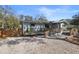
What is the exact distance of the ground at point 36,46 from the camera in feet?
16.7

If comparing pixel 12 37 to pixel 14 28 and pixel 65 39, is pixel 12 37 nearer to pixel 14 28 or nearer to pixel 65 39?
pixel 14 28

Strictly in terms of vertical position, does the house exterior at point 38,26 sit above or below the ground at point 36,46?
above

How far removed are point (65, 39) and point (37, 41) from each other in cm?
30

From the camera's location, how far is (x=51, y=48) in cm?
512

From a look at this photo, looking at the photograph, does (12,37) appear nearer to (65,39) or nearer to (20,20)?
(20,20)

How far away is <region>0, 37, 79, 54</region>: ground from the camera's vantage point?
5.10 meters

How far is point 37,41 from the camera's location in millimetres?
5141

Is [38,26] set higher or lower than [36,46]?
higher

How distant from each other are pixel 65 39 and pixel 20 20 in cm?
53

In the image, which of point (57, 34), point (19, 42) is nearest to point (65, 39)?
point (57, 34)

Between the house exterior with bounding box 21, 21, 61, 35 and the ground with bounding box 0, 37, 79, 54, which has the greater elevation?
the house exterior with bounding box 21, 21, 61, 35

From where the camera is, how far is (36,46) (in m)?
5.12
